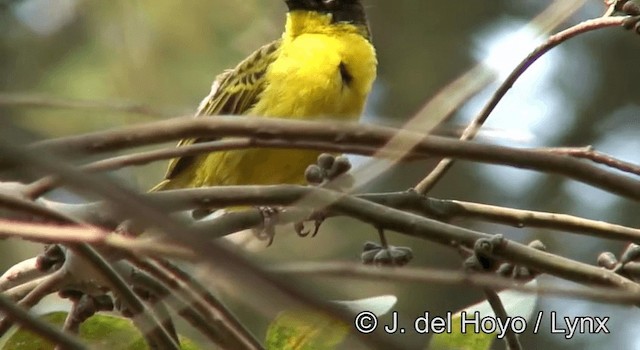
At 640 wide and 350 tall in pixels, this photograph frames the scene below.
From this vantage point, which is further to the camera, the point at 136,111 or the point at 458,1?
the point at 458,1

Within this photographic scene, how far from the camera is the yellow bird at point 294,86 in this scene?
3.05 m

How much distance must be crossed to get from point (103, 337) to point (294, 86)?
159 centimetres

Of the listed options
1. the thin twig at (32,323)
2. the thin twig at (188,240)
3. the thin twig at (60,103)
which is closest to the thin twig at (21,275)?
the thin twig at (60,103)

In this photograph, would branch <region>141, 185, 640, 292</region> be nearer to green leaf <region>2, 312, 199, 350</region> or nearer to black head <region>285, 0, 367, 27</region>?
green leaf <region>2, 312, 199, 350</region>

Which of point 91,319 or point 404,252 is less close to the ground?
point 404,252

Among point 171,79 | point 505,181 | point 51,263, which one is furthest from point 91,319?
point 505,181

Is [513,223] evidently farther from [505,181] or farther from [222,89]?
[505,181]

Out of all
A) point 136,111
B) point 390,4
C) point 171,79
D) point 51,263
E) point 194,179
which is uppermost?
point 390,4

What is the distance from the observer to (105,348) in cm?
161

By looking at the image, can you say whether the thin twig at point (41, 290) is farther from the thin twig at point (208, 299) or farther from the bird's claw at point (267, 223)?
the bird's claw at point (267, 223)

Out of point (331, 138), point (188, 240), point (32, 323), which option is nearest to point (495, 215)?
point (331, 138)

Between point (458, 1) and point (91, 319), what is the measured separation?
21.8 ft

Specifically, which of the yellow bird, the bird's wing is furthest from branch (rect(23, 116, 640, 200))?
the bird's wing

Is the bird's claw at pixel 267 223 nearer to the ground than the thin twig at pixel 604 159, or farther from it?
nearer to the ground
